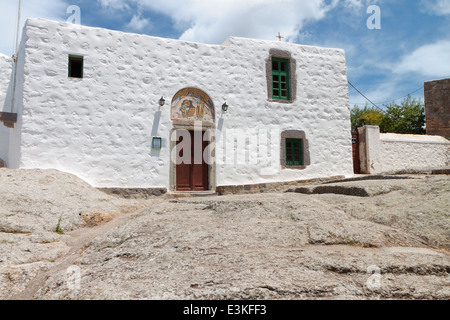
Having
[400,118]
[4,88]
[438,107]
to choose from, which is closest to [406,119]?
[400,118]

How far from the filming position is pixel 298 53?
10547 mm

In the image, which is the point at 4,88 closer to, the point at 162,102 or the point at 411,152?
the point at 162,102

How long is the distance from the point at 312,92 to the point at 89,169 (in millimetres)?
6709

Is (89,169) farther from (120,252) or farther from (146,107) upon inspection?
(120,252)

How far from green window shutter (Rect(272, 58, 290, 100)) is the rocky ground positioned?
17.1 feet

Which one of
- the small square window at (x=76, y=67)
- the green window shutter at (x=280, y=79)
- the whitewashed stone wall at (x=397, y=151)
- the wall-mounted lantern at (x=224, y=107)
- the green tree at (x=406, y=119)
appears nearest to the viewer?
the small square window at (x=76, y=67)

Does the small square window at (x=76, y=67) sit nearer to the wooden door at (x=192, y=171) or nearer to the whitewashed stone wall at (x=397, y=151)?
the wooden door at (x=192, y=171)

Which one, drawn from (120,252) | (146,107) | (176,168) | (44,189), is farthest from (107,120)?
(120,252)

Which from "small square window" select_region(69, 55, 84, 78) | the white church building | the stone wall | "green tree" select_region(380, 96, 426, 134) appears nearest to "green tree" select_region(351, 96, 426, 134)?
"green tree" select_region(380, 96, 426, 134)

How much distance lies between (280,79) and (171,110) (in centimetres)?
349

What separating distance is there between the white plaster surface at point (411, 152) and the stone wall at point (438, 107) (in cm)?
144

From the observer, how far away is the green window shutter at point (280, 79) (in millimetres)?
10320

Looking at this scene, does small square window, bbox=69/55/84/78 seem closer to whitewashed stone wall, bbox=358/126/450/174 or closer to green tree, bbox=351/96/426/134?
whitewashed stone wall, bbox=358/126/450/174

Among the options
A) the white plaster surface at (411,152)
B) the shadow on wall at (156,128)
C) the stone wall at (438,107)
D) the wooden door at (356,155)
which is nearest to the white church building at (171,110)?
the shadow on wall at (156,128)
